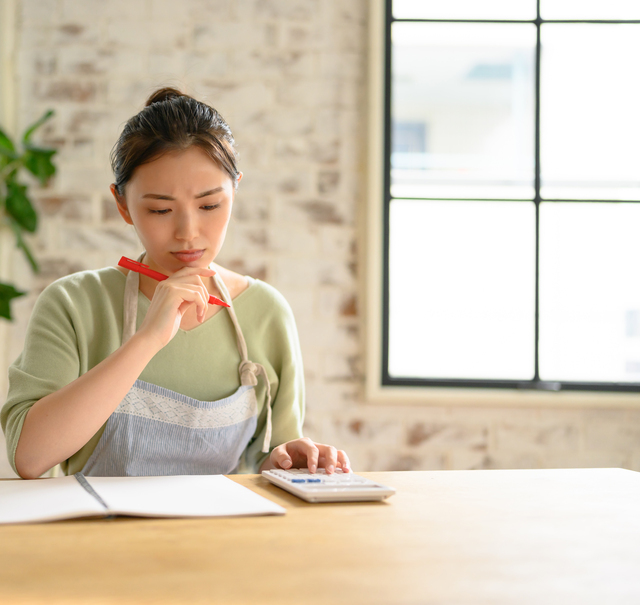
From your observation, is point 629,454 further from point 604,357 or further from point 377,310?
point 377,310

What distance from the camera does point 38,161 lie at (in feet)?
7.68

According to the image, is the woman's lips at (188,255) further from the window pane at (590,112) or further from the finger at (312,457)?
the window pane at (590,112)

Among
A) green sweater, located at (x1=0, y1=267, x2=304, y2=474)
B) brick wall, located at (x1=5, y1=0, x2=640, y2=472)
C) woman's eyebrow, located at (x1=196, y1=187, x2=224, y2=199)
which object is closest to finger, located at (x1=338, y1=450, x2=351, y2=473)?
green sweater, located at (x1=0, y1=267, x2=304, y2=474)

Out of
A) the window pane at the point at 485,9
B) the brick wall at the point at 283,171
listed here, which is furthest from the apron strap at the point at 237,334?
the window pane at the point at 485,9

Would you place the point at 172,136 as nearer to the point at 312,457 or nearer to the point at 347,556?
the point at 312,457

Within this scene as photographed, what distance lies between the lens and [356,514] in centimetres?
80

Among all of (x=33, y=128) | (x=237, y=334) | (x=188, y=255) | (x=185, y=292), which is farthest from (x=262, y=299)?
(x=33, y=128)

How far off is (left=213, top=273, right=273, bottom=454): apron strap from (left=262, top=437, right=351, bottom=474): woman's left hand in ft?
0.56

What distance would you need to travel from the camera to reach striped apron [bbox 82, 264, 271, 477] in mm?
1196

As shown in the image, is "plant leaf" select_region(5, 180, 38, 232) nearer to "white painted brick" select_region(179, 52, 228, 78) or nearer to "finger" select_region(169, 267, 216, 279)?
"white painted brick" select_region(179, 52, 228, 78)

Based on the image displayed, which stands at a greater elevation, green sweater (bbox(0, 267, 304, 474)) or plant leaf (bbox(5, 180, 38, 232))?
plant leaf (bbox(5, 180, 38, 232))

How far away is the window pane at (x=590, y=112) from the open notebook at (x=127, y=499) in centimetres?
206

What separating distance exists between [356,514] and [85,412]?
0.49 metres

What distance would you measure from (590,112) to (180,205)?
1981 millimetres
